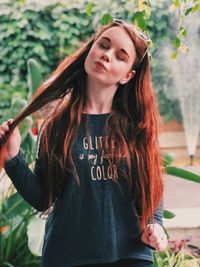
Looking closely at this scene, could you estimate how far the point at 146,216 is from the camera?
110cm

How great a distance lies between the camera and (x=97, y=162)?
A: 3.57ft

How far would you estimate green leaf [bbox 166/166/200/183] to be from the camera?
1535 millimetres

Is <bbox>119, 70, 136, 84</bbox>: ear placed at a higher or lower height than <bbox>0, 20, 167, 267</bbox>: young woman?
higher

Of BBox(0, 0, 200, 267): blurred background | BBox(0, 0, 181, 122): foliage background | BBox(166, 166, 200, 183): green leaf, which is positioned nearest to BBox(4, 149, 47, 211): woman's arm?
BBox(166, 166, 200, 183): green leaf

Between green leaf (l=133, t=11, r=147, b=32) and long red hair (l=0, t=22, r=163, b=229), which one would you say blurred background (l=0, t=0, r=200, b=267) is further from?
long red hair (l=0, t=22, r=163, b=229)

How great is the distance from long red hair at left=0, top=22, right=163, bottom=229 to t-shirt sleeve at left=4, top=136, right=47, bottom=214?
0.02 m

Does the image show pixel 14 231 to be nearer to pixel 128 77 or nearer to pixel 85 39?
pixel 128 77

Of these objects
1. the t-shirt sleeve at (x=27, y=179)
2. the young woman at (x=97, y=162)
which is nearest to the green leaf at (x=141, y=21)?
the young woman at (x=97, y=162)

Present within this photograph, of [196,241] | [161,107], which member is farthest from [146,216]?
[161,107]

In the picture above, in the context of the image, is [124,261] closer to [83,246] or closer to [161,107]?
[83,246]

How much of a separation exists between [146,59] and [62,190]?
1.10 ft

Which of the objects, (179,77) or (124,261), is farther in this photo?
(179,77)

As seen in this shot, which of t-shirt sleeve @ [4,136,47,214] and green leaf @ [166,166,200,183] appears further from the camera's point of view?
green leaf @ [166,166,200,183]

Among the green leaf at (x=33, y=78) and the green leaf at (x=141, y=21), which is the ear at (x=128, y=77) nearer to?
the green leaf at (x=141, y=21)
